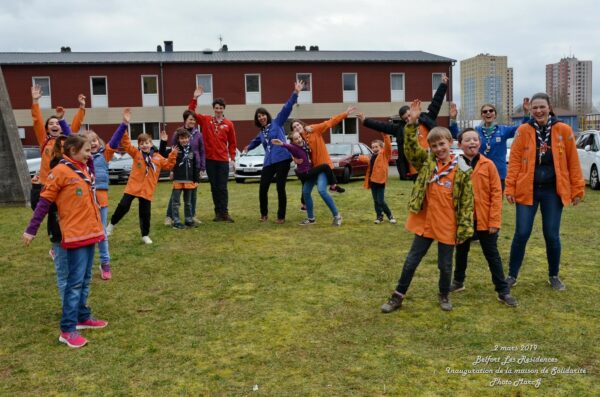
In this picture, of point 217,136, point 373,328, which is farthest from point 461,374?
point 217,136

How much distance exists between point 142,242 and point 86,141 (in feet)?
13.2

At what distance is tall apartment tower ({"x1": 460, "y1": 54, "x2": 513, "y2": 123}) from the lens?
90.2 m

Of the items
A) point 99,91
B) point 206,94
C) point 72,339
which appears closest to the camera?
point 72,339

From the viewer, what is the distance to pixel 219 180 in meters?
10.4

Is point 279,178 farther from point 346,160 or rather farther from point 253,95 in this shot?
point 253,95

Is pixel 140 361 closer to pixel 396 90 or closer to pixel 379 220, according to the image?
pixel 379 220

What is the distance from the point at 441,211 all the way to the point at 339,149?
1588 centimetres

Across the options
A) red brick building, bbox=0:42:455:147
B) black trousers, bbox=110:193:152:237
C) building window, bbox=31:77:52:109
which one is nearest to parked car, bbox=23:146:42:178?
black trousers, bbox=110:193:152:237

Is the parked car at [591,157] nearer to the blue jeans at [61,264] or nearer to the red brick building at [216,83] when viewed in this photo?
the blue jeans at [61,264]

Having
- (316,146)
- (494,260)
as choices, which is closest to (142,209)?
(316,146)

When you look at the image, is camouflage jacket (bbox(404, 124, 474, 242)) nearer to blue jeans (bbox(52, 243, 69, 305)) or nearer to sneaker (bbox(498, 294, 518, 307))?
sneaker (bbox(498, 294, 518, 307))

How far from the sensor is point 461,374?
3857 millimetres

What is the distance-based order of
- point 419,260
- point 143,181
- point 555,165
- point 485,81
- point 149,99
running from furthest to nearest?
point 485,81 → point 149,99 → point 143,181 → point 555,165 → point 419,260

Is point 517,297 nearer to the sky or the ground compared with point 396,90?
nearer to the ground
